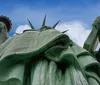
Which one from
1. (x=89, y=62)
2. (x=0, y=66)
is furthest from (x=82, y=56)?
(x=0, y=66)

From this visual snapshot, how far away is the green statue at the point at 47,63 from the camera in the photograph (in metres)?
6.23

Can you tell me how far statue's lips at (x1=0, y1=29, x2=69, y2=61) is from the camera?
6566 millimetres

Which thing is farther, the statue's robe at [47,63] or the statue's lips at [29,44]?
the statue's lips at [29,44]

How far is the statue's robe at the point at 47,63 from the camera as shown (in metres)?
6.23

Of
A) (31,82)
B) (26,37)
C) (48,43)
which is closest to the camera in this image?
(31,82)

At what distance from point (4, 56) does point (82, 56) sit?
115 centimetres

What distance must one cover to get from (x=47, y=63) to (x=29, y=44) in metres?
0.50

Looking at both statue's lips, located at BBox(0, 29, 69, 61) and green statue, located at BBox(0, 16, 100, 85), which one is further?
statue's lips, located at BBox(0, 29, 69, 61)

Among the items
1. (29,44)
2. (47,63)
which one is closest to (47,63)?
(47,63)

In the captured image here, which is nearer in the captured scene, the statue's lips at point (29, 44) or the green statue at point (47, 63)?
the green statue at point (47, 63)

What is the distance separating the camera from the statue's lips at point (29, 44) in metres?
6.57

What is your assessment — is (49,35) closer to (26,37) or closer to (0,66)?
(26,37)

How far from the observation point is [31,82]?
6.28 m

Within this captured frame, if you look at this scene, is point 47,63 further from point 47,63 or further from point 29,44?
point 29,44
